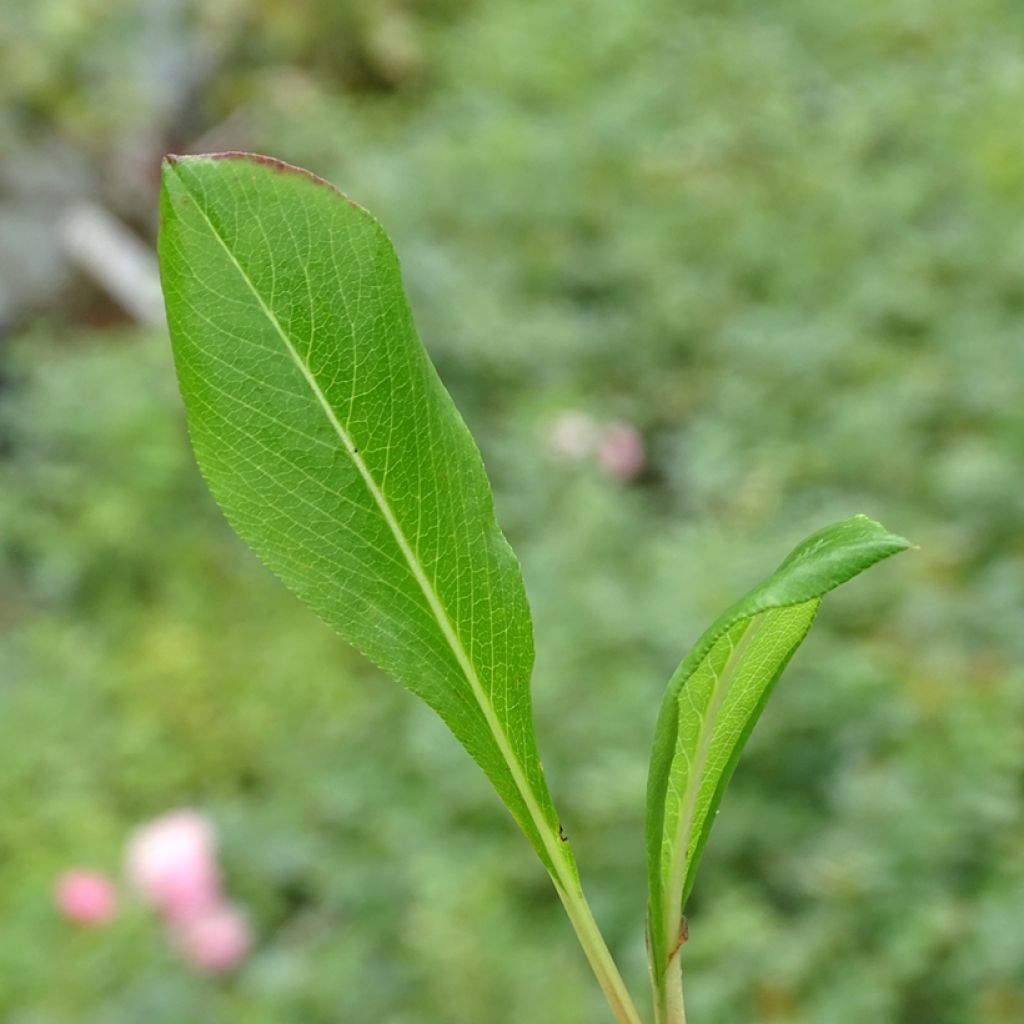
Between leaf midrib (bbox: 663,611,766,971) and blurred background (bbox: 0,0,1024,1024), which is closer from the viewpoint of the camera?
leaf midrib (bbox: 663,611,766,971)

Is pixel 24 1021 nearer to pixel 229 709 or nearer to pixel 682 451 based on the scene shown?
pixel 229 709

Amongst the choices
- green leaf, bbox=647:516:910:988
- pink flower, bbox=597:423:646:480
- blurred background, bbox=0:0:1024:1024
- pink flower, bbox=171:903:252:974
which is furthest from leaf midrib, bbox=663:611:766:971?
pink flower, bbox=597:423:646:480

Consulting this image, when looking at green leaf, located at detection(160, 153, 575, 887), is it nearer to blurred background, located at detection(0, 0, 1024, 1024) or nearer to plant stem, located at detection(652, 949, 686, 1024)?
plant stem, located at detection(652, 949, 686, 1024)

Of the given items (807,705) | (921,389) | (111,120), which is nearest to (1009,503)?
(921,389)

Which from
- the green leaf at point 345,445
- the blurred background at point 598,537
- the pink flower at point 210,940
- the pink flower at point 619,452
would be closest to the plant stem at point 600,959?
the green leaf at point 345,445

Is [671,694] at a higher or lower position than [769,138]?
higher

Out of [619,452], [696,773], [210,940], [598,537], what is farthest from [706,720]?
[619,452]
